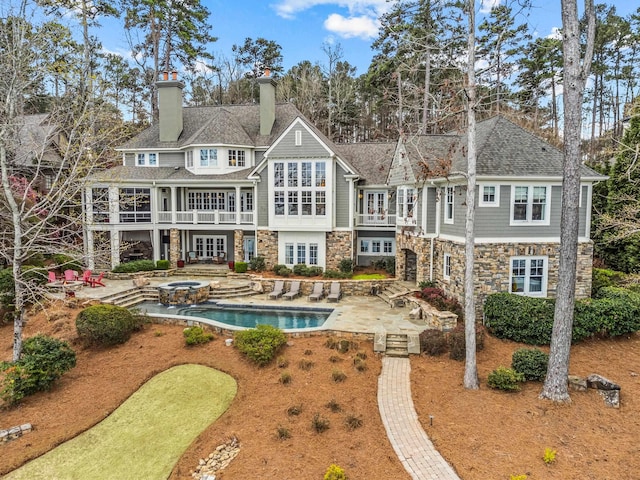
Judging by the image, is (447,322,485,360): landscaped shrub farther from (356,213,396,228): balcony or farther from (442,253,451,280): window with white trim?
(356,213,396,228): balcony

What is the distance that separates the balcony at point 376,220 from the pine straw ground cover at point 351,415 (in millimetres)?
11243

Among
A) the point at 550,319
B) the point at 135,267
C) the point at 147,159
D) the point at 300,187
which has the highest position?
the point at 147,159

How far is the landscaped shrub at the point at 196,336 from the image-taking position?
1317 cm

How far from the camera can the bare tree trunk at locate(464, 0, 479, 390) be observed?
959 cm

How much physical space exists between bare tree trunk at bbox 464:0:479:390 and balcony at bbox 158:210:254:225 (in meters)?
15.9

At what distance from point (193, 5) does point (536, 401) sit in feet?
122

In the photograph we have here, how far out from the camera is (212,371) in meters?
11.8

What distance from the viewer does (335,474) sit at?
709 cm

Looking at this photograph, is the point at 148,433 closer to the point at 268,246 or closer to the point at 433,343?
the point at 433,343

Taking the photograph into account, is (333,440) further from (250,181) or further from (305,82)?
(305,82)

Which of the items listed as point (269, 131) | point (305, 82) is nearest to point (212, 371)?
point (269, 131)

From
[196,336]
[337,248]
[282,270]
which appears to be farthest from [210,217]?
[196,336]

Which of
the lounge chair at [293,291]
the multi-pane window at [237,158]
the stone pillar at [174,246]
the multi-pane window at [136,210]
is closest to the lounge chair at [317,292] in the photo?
the lounge chair at [293,291]

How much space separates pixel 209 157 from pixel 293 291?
11.1 m
